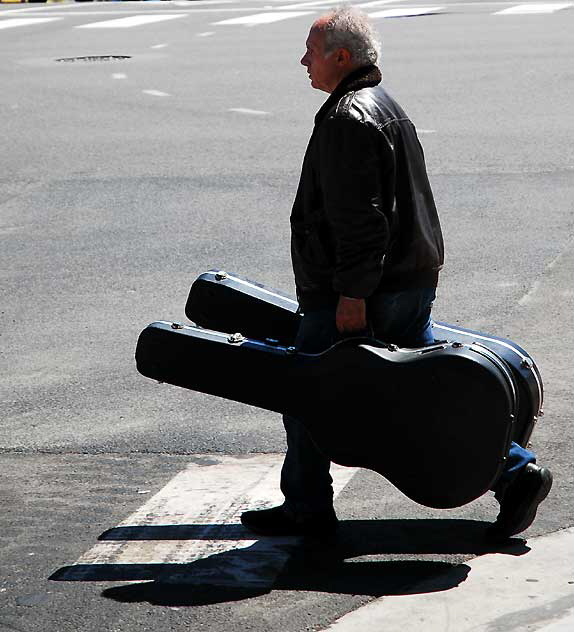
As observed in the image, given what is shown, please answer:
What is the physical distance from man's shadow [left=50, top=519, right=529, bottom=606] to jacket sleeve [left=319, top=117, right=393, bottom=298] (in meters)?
0.96

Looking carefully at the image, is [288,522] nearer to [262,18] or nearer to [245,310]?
[245,310]

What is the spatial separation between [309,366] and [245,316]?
66 centimetres

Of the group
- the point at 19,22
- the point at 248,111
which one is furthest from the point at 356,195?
the point at 19,22

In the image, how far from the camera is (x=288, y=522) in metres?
5.05

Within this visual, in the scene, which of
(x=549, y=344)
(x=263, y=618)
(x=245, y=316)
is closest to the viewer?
(x=263, y=618)

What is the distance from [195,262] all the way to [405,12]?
1808 cm

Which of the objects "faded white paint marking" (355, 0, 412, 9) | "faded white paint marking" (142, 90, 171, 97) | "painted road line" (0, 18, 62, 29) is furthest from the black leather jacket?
"faded white paint marking" (355, 0, 412, 9)

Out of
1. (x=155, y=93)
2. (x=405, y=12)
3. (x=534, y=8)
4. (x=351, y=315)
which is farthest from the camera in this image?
(x=405, y=12)

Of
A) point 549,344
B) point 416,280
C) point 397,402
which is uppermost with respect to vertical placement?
point 416,280

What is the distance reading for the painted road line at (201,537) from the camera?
4.70 metres

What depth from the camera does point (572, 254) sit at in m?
9.03

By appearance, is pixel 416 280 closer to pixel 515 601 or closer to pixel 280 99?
pixel 515 601

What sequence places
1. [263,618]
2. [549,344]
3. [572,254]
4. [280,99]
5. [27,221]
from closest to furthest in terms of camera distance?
[263,618] < [549,344] < [572,254] < [27,221] < [280,99]

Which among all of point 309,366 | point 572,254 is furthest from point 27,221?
point 309,366
